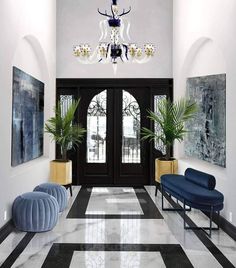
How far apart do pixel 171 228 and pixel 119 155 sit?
380cm

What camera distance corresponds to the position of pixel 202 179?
5.24 meters

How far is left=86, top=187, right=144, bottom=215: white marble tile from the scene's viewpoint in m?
6.06

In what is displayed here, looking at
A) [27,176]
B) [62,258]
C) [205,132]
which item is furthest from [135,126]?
[62,258]

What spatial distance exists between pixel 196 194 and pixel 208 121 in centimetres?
238

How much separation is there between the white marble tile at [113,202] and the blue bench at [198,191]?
87 centimetres

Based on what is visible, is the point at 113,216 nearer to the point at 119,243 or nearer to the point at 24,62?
the point at 119,243

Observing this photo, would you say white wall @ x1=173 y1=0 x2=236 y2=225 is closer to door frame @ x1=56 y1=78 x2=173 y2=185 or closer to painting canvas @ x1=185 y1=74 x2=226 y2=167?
painting canvas @ x1=185 y1=74 x2=226 y2=167

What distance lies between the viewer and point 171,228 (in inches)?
198

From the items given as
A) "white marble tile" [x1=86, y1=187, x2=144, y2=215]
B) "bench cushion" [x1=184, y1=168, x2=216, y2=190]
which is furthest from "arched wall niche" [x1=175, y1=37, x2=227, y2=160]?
"bench cushion" [x1=184, y1=168, x2=216, y2=190]

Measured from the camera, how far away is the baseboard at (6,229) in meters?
4.43

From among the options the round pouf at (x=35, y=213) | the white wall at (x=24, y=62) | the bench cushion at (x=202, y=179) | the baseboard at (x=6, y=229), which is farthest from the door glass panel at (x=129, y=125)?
the baseboard at (x=6, y=229)

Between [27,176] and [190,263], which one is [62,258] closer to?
[190,263]

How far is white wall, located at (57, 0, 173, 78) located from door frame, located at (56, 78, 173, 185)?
0.10m

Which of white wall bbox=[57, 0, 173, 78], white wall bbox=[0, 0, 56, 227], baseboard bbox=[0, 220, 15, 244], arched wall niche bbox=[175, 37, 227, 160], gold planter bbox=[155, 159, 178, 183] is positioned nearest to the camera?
baseboard bbox=[0, 220, 15, 244]
